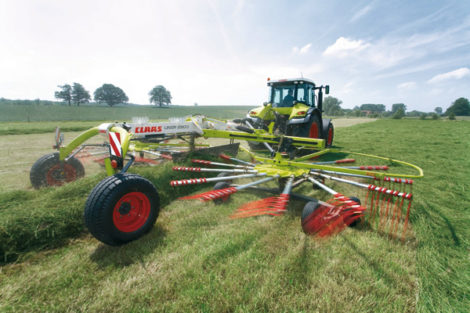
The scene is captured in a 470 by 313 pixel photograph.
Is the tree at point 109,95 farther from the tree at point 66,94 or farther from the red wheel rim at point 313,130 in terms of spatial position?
the red wheel rim at point 313,130

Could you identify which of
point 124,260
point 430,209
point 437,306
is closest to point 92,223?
point 124,260

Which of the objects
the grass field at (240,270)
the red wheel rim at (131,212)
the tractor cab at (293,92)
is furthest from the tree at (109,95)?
the red wheel rim at (131,212)

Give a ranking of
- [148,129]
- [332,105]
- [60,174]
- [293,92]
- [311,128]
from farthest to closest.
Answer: [332,105], [293,92], [311,128], [60,174], [148,129]

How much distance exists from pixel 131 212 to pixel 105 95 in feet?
168

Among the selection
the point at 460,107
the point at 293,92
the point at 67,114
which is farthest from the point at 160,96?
the point at 460,107

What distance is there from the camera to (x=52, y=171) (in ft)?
11.5

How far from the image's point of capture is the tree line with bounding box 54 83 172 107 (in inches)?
1640

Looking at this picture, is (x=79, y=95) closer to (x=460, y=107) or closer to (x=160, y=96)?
(x=160, y=96)

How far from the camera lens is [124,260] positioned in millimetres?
1910

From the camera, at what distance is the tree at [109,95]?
44600 millimetres

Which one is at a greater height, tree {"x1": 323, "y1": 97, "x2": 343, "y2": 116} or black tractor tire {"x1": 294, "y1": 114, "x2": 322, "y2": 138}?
tree {"x1": 323, "y1": 97, "x2": 343, "y2": 116}

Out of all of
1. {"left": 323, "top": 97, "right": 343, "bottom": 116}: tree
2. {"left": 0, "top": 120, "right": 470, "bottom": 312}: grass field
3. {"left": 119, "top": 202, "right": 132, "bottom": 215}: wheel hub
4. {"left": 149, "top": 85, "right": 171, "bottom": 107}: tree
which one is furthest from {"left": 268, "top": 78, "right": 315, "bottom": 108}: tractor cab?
{"left": 323, "top": 97, "right": 343, "bottom": 116}: tree

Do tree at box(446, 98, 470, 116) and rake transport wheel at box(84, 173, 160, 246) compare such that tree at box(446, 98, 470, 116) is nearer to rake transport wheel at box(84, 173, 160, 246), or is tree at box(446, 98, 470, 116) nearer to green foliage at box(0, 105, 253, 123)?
green foliage at box(0, 105, 253, 123)

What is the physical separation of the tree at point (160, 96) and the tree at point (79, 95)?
42.4 ft
